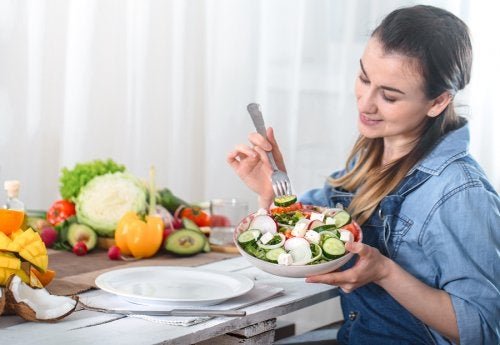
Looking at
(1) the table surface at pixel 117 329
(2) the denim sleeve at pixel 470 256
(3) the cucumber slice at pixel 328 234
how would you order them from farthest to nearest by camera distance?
(2) the denim sleeve at pixel 470 256 → (3) the cucumber slice at pixel 328 234 → (1) the table surface at pixel 117 329

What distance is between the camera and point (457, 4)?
3039mm

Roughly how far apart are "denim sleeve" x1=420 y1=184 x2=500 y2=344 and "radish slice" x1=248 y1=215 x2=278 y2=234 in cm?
36

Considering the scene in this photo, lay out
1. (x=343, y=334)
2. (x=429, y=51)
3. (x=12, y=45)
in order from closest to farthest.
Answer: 1. (x=429, y=51)
2. (x=343, y=334)
3. (x=12, y=45)

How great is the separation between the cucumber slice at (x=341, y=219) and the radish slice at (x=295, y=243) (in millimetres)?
129

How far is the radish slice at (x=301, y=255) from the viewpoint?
5.58 feet

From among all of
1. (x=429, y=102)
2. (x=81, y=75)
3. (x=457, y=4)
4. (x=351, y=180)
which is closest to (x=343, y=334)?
(x=351, y=180)

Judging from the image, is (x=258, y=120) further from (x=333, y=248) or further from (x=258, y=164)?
(x=333, y=248)

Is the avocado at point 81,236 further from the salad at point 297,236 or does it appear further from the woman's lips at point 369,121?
the woman's lips at point 369,121

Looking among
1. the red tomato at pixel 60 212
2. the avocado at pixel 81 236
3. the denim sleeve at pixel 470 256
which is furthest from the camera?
the red tomato at pixel 60 212

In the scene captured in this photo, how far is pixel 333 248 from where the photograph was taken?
67.1 inches

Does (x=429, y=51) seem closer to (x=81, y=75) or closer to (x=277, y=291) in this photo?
(x=277, y=291)

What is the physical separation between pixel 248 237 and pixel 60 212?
795 millimetres

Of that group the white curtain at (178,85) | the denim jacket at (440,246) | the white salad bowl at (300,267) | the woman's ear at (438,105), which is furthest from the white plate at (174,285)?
the white curtain at (178,85)

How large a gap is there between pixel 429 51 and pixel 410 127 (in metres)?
0.19
